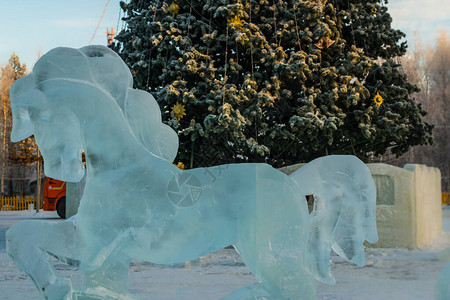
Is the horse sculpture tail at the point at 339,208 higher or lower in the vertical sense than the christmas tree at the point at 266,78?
lower

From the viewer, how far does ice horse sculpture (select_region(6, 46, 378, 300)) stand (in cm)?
244

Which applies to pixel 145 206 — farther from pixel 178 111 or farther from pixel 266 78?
pixel 266 78

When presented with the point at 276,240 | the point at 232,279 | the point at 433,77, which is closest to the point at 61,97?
the point at 276,240

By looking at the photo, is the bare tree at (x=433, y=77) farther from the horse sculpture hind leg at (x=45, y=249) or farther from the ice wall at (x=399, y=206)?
the horse sculpture hind leg at (x=45, y=249)

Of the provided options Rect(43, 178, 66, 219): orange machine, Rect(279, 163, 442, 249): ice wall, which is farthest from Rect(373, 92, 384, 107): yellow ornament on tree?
Rect(43, 178, 66, 219): orange machine

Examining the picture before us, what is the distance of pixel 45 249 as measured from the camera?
2.50 m

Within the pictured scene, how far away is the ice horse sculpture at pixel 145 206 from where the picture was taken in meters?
2.44

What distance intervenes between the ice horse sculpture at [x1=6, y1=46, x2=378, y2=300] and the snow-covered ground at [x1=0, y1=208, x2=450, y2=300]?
1.81m

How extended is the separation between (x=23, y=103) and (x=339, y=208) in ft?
5.87

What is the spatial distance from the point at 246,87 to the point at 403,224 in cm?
347

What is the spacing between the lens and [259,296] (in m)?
2.42

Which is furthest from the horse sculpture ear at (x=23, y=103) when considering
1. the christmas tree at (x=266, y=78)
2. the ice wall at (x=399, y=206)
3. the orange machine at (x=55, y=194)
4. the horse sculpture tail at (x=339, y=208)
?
the orange machine at (x=55, y=194)

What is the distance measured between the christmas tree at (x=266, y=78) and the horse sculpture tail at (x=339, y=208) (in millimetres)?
4726

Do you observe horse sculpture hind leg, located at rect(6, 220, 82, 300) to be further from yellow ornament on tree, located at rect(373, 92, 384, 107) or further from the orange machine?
the orange machine
